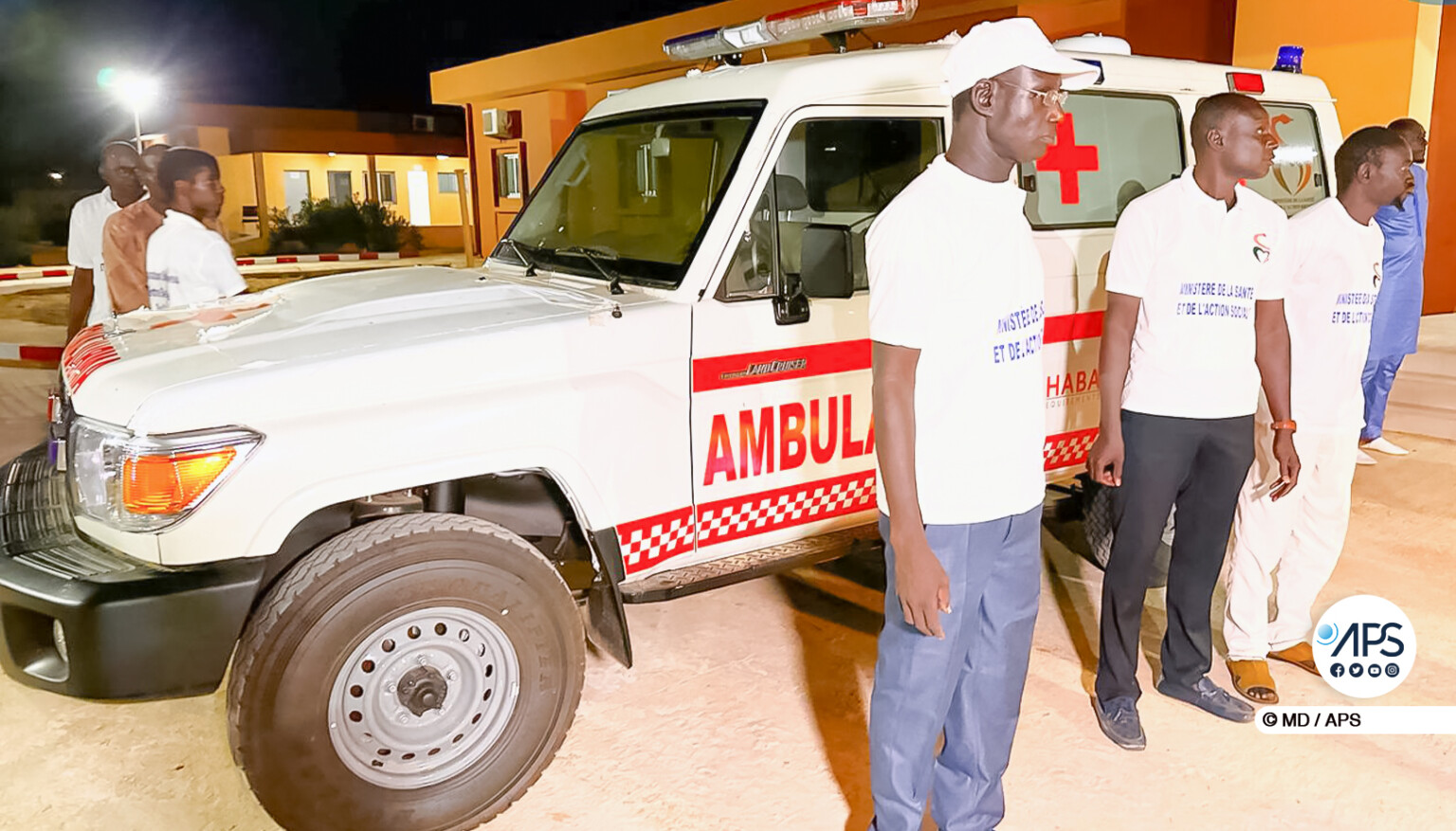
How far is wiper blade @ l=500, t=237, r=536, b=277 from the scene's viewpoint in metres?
4.26

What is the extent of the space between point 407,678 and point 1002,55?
90.7 inches

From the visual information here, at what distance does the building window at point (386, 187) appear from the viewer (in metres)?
42.4

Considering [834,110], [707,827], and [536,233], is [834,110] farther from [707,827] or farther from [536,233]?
[707,827]

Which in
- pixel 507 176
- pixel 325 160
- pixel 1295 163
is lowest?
pixel 1295 163

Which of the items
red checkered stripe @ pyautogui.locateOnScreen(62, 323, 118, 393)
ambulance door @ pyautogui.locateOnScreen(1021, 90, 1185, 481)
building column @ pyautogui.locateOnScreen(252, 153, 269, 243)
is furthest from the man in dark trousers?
building column @ pyautogui.locateOnScreen(252, 153, 269, 243)

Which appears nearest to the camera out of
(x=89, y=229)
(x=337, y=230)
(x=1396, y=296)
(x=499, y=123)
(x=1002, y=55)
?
(x=1002, y=55)

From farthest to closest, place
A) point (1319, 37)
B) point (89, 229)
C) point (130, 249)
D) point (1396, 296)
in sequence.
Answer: point (1319, 37), point (1396, 296), point (89, 229), point (130, 249)

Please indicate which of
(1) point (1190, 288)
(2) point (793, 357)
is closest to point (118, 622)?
(2) point (793, 357)

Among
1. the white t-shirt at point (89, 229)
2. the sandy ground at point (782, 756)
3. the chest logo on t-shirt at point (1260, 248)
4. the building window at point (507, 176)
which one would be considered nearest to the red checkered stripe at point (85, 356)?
the sandy ground at point (782, 756)

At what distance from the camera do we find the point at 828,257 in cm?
327

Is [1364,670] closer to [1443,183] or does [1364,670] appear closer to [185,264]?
[185,264]

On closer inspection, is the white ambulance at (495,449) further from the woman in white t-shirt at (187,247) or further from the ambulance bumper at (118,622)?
the woman in white t-shirt at (187,247)

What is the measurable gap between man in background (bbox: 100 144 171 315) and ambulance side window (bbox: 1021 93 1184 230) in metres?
4.04

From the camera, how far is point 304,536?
326 centimetres
